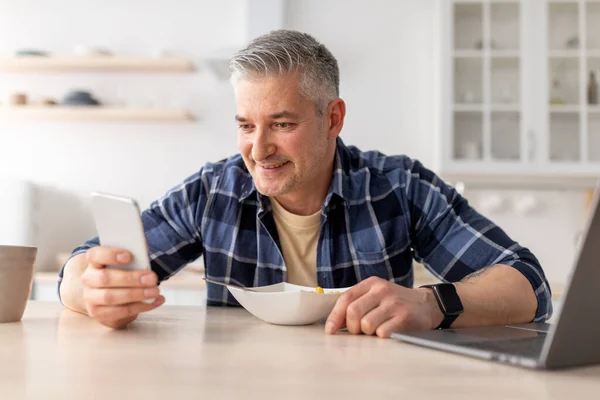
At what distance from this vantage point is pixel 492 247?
4.82ft

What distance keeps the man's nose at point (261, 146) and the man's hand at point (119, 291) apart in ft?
2.03

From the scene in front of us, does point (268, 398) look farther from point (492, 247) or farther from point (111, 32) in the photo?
point (111, 32)

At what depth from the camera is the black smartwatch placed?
108cm

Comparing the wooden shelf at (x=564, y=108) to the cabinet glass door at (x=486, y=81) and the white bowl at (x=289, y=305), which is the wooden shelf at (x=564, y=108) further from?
the white bowl at (x=289, y=305)

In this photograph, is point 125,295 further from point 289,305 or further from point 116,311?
point 289,305

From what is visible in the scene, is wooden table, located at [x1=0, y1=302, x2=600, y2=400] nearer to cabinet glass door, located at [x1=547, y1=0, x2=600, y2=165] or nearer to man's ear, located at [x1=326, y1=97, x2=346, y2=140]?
man's ear, located at [x1=326, y1=97, x2=346, y2=140]

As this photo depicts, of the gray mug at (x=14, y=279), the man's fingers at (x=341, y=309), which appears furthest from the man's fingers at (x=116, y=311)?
the man's fingers at (x=341, y=309)

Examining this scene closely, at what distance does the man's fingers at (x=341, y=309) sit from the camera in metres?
1.00

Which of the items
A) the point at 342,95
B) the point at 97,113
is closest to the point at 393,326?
the point at 342,95

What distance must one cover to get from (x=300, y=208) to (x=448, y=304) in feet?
2.33

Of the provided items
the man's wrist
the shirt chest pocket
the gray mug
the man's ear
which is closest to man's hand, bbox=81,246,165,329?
the gray mug

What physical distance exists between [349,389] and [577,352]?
272 mm

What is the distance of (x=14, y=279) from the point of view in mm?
1049

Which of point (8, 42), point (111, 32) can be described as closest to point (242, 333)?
point (111, 32)
